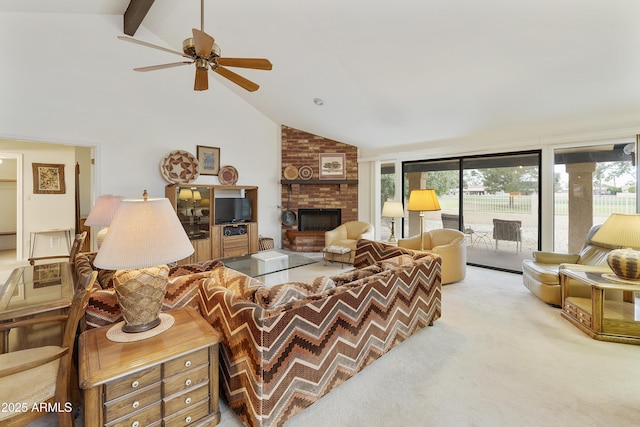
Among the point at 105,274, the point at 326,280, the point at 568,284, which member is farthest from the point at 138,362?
the point at 568,284

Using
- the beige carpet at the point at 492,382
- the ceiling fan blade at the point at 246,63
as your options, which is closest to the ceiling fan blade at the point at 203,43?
the ceiling fan blade at the point at 246,63

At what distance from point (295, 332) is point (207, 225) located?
382 centimetres

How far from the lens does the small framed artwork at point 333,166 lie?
6355mm

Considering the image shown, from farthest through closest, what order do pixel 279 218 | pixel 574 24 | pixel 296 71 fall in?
pixel 279 218 → pixel 296 71 → pixel 574 24

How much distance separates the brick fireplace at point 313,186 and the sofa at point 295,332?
4145 mm

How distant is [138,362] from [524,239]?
5.37 meters

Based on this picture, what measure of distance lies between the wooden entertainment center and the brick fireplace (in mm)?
1150

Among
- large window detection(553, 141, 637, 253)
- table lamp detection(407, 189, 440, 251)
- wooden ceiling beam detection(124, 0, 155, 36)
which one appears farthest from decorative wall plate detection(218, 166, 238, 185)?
large window detection(553, 141, 637, 253)

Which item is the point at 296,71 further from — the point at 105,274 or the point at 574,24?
the point at 105,274

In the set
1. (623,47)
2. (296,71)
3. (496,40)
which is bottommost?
(623,47)

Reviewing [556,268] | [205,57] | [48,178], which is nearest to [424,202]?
[556,268]

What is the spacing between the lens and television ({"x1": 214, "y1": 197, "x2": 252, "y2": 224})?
5.11m

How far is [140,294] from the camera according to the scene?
144cm

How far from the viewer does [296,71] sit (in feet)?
13.9
